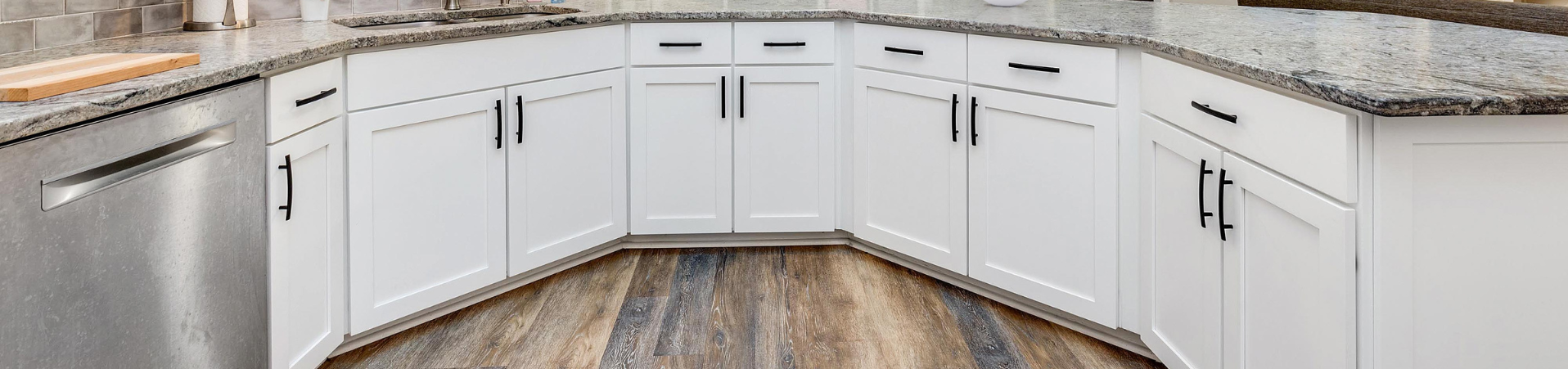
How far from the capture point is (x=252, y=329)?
167cm

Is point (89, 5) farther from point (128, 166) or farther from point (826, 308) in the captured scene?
point (826, 308)

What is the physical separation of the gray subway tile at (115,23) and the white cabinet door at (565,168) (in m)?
0.78

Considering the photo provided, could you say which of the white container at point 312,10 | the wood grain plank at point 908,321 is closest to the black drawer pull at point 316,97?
the white container at point 312,10

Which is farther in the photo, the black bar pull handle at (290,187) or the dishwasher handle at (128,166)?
the black bar pull handle at (290,187)

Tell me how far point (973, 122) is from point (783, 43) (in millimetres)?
688

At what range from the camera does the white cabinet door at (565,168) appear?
256 centimetres

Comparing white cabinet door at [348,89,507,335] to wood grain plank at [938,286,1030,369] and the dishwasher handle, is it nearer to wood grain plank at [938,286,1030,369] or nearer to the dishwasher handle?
the dishwasher handle

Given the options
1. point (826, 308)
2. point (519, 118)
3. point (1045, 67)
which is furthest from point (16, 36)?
point (1045, 67)

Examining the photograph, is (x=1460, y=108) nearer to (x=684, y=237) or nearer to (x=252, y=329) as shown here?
(x=252, y=329)

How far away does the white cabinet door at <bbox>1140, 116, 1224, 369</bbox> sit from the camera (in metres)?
1.73

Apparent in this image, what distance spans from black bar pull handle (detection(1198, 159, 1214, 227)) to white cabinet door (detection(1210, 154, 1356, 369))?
4 cm

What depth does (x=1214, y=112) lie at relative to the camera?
1657 mm

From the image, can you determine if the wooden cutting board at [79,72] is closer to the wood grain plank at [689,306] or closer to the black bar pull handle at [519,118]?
the black bar pull handle at [519,118]

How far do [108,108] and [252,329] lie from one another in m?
0.55
